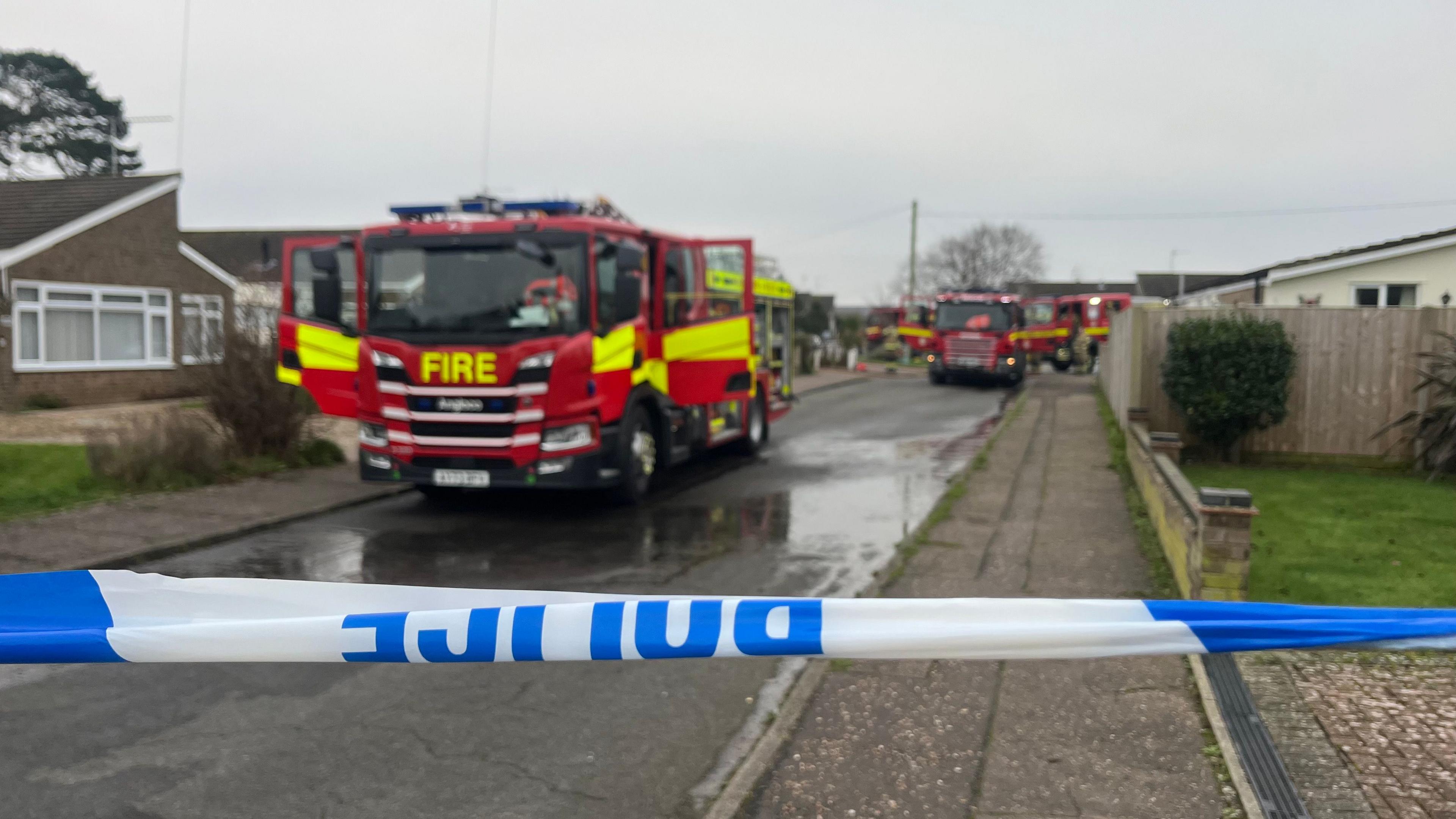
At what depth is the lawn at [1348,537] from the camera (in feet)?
22.0

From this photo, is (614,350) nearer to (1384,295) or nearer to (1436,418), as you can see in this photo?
(1436,418)

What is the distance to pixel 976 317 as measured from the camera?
31.0 m

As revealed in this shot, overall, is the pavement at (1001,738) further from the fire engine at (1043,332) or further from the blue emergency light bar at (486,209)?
the fire engine at (1043,332)

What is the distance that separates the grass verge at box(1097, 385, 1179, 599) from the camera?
7.13 m

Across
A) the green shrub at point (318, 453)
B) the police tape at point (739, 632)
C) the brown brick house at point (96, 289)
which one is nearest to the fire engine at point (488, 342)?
the green shrub at point (318, 453)

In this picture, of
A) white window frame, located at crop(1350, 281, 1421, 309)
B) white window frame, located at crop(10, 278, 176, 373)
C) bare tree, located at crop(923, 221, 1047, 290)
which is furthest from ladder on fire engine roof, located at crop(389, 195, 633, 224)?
bare tree, located at crop(923, 221, 1047, 290)

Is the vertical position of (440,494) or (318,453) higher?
(318,453)

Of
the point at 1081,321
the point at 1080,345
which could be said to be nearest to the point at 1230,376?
the point at 1080,345

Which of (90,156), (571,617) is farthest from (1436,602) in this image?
(90,156)

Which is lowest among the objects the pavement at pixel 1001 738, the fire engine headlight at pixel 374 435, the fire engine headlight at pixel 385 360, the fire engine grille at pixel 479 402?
the pavement at pixel 1001 738

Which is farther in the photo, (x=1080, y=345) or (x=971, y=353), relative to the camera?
(x=1080, y=345)

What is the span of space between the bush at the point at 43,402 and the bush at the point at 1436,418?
19980mm

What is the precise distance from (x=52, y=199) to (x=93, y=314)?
2459mm

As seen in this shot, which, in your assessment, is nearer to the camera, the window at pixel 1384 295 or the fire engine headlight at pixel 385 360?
the fire engine headlight at pixel 385 360
